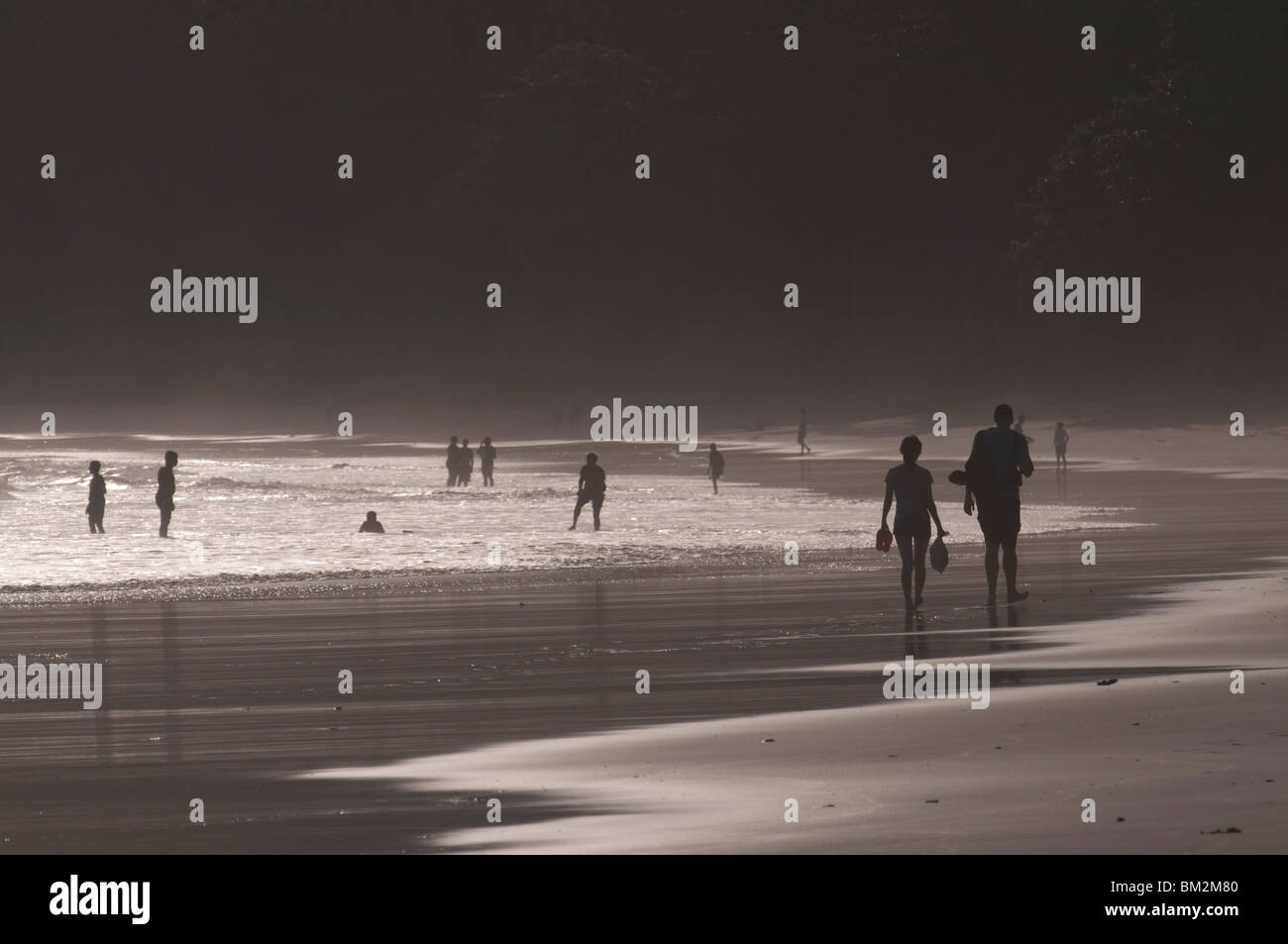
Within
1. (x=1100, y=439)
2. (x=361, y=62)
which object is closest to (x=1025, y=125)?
(x=1100, y=439)

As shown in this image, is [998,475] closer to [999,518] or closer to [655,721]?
[999,518]

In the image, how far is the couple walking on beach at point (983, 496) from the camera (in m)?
18.3

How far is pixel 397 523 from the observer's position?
35.0 m

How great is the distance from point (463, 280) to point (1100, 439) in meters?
45.1

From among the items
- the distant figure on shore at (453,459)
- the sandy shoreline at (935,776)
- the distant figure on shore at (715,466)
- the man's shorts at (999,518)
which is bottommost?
the sandy shoreline at (935,776)

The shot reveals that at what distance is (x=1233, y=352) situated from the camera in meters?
70.4

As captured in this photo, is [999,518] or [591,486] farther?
[591,486]

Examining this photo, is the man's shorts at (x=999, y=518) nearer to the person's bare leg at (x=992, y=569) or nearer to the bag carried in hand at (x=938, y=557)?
the person's bare leg at (x=992, y=569)

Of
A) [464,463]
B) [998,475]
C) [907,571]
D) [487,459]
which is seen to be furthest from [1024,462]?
[487,459]

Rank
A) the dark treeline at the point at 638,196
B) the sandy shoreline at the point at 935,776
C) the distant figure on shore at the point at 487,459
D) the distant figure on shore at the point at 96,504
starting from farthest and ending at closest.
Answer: the dark treeline at the point at 638,196
the distant figure on shore at the point at 487,459
the distant figure on shore at the point at 96,504
the sandy shoreline at the point at 935,776

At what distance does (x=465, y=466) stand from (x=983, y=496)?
1126 inches

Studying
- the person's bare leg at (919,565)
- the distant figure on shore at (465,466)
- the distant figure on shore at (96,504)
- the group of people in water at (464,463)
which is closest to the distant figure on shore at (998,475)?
the person's bare leg at (919,565)

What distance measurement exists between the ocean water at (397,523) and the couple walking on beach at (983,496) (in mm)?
6700
